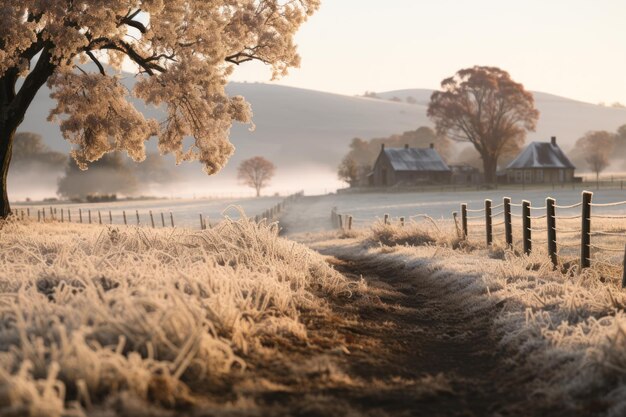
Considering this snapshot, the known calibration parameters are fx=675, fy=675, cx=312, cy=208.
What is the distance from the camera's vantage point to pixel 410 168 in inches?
3329

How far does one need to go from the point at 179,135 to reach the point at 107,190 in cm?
→ 7634

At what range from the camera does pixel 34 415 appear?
3.98m

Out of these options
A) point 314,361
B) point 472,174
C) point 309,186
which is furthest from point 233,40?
point 309,186

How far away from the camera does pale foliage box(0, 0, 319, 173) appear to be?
64.2 ft

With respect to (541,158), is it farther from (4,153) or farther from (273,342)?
(273,342)

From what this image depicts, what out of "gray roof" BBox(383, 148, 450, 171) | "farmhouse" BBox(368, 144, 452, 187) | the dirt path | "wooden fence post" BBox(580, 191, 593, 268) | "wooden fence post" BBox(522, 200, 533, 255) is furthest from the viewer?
"gray roof" BBox(383, 148, 450, 171)

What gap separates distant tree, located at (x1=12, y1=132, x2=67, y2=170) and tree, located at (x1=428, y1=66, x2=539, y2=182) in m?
69.4

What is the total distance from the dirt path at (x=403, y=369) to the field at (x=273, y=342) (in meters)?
0.02

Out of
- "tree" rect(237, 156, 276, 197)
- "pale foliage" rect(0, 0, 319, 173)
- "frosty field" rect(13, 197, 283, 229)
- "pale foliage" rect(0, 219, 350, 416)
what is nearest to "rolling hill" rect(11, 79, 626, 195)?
"tree" rect(237, 156, 276, 197)

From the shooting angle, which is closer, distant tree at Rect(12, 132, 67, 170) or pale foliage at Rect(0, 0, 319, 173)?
pale foliage at Rect(0, 0, 319, 173)

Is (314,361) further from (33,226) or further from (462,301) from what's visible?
(33,226)

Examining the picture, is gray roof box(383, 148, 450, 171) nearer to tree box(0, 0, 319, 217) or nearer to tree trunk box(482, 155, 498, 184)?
tree trunk box(482, 155, 498, 184)

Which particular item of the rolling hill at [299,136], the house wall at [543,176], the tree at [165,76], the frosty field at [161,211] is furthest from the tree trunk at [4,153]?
the rolling hill at [299,136]

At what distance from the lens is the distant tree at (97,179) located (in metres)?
92.2
